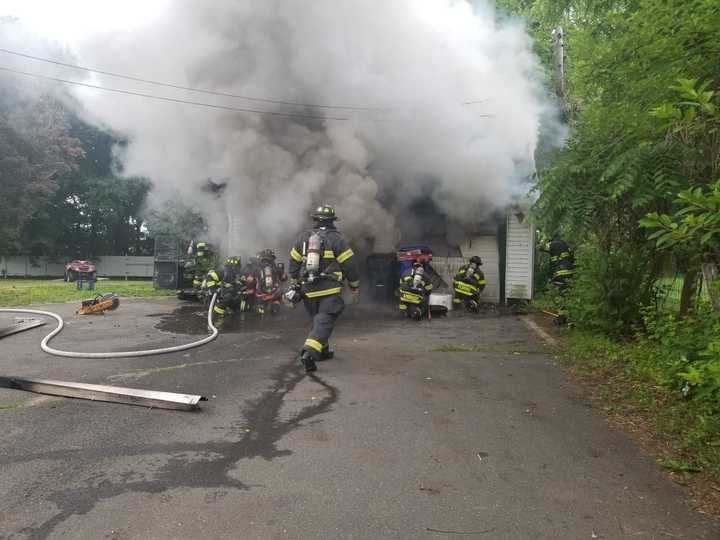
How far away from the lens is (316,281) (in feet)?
18.0

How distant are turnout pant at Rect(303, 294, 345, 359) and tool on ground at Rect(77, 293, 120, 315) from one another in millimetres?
5432

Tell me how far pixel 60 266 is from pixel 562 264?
25638mm

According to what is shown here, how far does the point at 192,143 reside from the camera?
29.5ft

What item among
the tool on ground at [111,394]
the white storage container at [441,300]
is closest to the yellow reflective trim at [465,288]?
the white storage container at [441,300]

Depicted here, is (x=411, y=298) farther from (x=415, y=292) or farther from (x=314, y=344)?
(x=314, y=344)

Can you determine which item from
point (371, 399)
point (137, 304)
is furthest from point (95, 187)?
point (371, 399)

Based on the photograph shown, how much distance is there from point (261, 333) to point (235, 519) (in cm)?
520

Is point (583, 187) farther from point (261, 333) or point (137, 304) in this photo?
point (137, 304)

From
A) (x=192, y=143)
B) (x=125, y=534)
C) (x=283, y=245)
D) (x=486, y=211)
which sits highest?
(x=192, y=143)

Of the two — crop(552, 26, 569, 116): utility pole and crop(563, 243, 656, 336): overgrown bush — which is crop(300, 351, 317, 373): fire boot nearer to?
crop(563, 243, 656, 336): overgrown bush

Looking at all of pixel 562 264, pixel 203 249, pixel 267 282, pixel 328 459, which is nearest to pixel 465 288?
pixel 562 264

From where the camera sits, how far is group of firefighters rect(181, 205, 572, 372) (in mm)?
5391

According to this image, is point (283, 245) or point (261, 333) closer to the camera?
point (261, 333)

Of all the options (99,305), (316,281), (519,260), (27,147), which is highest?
(27,147)
